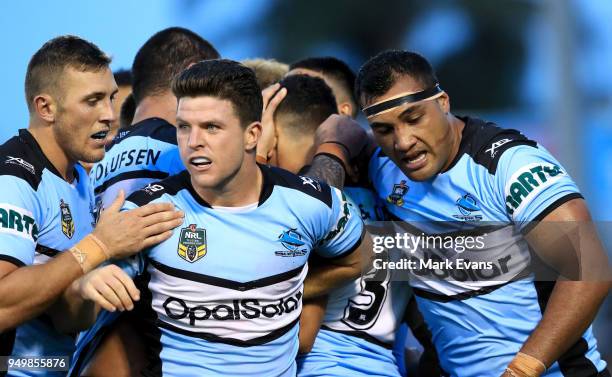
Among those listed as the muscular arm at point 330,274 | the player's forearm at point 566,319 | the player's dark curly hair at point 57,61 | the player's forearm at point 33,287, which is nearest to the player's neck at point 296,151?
the muscular arm at point 330,274

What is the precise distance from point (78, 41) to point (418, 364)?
8.67 ft

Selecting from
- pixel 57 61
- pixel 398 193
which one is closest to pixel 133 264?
pixel 57 61

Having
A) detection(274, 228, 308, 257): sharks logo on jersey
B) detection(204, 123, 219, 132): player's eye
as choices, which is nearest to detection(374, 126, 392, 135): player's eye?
detection(274, 228, 308, 257): sharks logo on jersey

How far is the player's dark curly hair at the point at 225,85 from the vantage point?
470 cm

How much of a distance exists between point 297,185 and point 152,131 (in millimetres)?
1161

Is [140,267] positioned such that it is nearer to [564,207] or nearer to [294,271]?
[294,271]

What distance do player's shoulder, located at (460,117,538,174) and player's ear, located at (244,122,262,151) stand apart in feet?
3.59

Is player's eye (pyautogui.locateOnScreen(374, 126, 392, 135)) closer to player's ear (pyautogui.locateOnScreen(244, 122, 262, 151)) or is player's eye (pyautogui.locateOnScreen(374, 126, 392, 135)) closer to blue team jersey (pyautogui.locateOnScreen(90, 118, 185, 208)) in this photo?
player's ear (pyautogui.locateOnScreen(244, 122, 262, 151))

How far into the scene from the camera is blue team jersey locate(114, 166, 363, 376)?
4559 mm

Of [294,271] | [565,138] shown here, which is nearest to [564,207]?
[294,271]

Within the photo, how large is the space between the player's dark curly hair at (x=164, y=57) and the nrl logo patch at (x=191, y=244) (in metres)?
1.66

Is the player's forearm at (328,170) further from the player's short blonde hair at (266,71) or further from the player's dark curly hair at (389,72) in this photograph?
the player's short blonde hair at (266,71)

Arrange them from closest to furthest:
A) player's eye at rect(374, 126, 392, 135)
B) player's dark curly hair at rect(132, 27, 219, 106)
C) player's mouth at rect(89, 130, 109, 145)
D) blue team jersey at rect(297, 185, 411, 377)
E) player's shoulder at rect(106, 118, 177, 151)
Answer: player's mouth at rect(89, 130, 109, 145)
player's eye at rect(374, 126, 392, 135)
blue team jersey at rect(297, 185, 411, 377)
player's shoulder at rect(106, 118, 177, 151)
player's dark curly hair at rect(132, 27, 219, 106)

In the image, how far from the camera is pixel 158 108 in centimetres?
599
